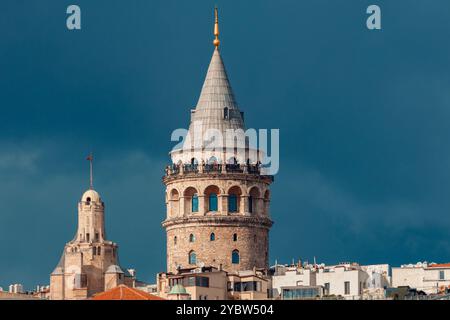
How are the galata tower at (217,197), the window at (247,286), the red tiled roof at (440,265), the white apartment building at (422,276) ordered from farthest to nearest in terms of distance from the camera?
the red tiled roof at (440,265) → the white apartment building at (422,276) → the galata tower at (217,197) → the window at (247,286)

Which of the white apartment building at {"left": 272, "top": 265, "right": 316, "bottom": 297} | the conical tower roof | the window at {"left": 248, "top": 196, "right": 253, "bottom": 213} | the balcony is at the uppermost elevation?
the conical tower roof

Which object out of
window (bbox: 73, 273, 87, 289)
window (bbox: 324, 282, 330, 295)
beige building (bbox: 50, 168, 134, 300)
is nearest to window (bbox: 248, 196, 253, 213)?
window (bbox: 324, 282, 330, 295)

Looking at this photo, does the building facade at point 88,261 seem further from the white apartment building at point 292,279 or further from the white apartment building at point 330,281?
the white apartment building at point 330,281

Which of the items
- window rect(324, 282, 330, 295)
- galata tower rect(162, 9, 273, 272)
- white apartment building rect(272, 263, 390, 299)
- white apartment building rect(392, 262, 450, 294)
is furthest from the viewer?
white apartment building rect(392, 262, 450, 294)

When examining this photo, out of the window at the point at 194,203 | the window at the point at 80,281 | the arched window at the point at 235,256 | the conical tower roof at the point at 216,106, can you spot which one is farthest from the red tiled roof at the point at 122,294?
the conical tower roof at the point at 216,106

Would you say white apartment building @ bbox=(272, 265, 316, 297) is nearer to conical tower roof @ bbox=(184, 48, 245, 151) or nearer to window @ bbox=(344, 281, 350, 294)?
window @ bbox=(344, 281, 350, 294)

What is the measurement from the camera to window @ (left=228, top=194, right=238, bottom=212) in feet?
433

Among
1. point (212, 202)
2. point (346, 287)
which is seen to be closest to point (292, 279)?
point (346, 287)

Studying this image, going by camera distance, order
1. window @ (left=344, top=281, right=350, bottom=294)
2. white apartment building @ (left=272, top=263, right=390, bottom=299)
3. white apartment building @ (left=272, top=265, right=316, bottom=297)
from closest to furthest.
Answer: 1. white apartment building @ (left=272, top=263, right=390, bottom=299)
2. white apartment building @ (left=272, top=265, right=316, bottom=297)
3. window @ (left=344, top=281, right=350, bottom=294)

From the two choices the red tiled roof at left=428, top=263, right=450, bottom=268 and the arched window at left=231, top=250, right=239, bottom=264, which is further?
the red tiled roof at left=428, top=263, right=450, bottom=268

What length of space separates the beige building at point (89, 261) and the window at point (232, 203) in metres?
8.27

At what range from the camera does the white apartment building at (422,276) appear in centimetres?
13762
